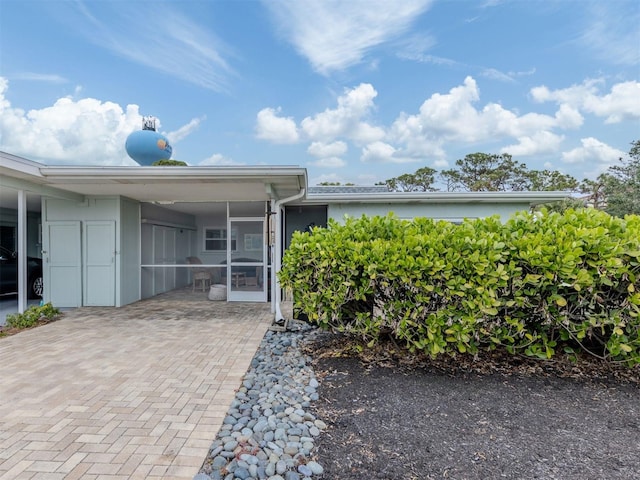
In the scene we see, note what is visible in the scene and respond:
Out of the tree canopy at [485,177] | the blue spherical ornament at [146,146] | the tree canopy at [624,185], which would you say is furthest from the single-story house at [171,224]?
the tree canopy at [485,177]

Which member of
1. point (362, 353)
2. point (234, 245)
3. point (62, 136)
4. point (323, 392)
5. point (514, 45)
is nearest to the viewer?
point (323, 392)

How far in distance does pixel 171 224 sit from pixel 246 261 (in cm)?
264

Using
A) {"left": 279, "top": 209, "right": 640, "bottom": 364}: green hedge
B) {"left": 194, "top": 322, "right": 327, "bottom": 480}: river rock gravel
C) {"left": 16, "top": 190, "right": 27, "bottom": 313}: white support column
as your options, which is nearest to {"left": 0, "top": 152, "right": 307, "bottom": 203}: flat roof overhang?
{"left": 16, "top": 190, "right": 27, "bottom": 313}: white support column

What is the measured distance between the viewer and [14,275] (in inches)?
348

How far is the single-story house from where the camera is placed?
6.63 meters

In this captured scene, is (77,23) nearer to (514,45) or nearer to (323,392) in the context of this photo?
(323,392)

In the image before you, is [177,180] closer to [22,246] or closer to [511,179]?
[22,246]

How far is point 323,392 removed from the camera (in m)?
3.35

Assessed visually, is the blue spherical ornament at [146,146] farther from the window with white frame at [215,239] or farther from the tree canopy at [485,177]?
the tree canopy at [485,177]

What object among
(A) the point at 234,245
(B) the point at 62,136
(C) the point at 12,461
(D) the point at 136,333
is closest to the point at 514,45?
(A) the point at 234,245

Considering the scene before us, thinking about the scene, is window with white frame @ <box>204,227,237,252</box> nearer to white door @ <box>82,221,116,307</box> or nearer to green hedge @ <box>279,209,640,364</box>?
white door @ <box>82,221,116,307</box>

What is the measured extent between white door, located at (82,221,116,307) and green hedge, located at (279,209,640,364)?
5807mm

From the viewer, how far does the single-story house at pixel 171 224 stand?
6629 mm

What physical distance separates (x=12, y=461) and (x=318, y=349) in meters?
3.06
